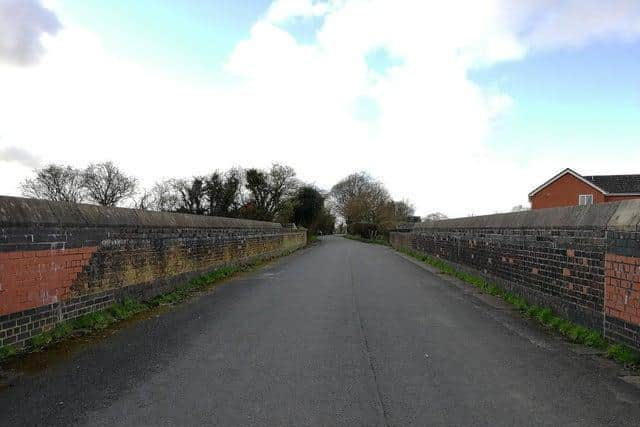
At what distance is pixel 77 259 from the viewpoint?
708 centimetres

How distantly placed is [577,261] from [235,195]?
58.5m

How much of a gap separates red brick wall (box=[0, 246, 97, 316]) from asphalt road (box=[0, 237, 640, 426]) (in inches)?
36.7

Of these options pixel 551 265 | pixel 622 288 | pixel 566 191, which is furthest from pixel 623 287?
pixel 566 191

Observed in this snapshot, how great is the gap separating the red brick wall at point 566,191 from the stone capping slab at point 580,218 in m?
36.4

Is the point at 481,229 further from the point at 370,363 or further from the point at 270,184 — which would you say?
the point at 270,184

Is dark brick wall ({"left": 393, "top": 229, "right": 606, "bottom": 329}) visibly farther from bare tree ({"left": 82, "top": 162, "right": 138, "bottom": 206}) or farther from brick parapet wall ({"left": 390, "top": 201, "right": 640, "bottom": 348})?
bare tree ({"left": 82, "top": 162, "right": 138, "bottom": 206})

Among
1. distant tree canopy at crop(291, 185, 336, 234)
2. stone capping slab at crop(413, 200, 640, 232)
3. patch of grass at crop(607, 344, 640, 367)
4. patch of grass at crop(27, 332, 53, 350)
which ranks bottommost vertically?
patch of grass at crop(27, 332, 53, 350)

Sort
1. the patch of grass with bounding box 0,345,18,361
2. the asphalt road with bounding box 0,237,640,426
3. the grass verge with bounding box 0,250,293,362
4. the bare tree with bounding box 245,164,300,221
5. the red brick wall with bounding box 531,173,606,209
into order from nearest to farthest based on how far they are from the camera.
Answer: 1. the asphalt road with bounding box 0,237,640,426
2. the patch of grass with bounding box 0,345,18,361
3. the grass verge with bounding box 0,250,293,362
4. the red brick wall with bounding box 531,173,606,209
5. the bare tree with bounding box 245,164,300,221

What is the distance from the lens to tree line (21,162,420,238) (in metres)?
55.9

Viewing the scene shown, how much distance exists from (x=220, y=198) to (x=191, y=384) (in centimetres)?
5911

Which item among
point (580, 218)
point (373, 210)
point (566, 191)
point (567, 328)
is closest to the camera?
point (567, 328)

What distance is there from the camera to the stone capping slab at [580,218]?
19.4ft

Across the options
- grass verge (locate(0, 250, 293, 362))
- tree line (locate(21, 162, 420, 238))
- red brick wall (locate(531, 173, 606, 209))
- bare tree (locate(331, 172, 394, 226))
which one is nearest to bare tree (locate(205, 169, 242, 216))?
tree line (locate(21, 162, 420, 238))

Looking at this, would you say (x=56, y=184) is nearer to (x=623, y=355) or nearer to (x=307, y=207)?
(x=307, y=207)
